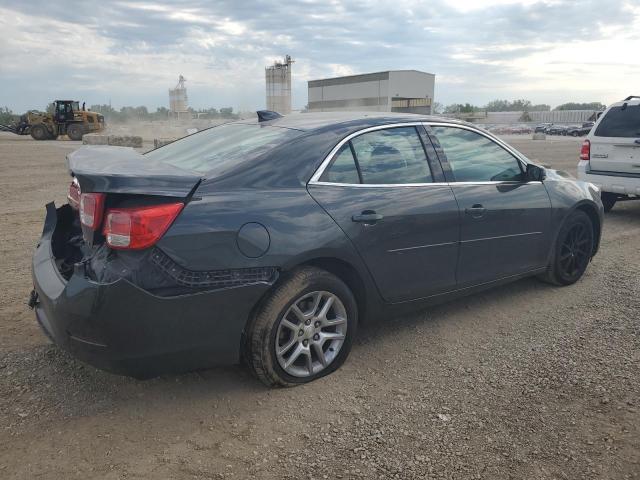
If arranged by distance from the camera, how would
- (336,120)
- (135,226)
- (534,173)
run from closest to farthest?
(135,226) → (336,120) → (534,173)

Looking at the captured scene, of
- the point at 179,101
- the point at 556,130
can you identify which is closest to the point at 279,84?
the point at 179,101

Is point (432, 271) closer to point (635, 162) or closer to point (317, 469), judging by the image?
point (317, 469)

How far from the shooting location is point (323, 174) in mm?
3250

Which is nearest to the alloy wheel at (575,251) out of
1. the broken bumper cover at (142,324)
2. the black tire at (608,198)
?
the broken bumper cover at (142,324)

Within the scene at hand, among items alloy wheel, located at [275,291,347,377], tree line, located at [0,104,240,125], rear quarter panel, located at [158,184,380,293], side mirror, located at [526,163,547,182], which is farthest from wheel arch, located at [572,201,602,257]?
tree line, located at [0,104,240,125]

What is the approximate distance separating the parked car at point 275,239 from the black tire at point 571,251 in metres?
0.48

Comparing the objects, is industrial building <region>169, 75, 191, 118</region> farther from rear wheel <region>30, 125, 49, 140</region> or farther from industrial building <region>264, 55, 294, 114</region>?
rear wheel <region>30, 125, 49, 140</region>

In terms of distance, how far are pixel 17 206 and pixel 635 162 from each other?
9789 millimetres

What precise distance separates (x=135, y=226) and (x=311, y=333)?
3.96 feet

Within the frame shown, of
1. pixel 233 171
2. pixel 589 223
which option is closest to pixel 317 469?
pixel 233 171

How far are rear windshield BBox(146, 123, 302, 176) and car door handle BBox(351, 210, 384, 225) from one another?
66 cm

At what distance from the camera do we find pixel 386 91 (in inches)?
2847

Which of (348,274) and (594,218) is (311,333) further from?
(594,218)

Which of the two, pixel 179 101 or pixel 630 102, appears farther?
pixel 179 101
